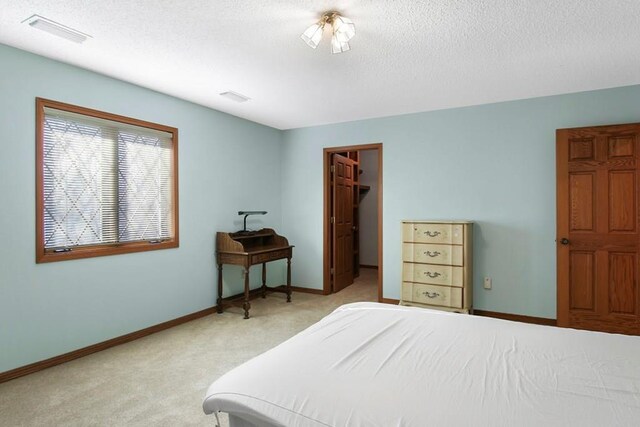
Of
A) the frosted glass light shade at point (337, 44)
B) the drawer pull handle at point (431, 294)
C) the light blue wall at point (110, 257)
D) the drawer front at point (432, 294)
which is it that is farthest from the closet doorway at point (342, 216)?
the frosted glass light shade at point (337, 44)

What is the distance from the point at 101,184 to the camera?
308cm

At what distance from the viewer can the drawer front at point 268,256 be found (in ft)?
13.1

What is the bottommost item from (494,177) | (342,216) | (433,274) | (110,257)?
(433,274)

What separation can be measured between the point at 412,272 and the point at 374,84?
200 cm

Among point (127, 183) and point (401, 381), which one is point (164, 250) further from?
point (401, 381)

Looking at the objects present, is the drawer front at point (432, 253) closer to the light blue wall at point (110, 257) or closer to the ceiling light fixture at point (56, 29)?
the light blue wall at point (110, 257)

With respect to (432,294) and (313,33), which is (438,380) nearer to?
(313,33)

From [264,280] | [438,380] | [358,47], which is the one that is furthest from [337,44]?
[264,280]

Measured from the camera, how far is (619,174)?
3166 mm

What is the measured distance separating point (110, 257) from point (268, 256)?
1.67 meters

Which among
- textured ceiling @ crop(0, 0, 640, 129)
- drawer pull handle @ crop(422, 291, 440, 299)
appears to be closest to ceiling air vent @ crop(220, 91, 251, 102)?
textured ceiling @ crop(0, 0, 640, 129)

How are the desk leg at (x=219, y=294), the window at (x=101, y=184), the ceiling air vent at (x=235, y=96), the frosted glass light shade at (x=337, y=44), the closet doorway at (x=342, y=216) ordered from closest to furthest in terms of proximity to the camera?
the frosted glass light shade at (x=337, y=44) < the window at (x=101, y=184) < the ceiling air vent at (x=235, y=96) < the desk leg at (x=219, y=294) < the closet doorway at (x=342, y=216)

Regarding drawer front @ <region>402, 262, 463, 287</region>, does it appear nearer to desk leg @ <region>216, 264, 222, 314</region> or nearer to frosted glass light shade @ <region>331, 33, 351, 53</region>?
desk leg @ <region>216, 264, 222, 314</region>

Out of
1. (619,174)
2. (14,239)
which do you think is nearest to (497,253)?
(619,174)
